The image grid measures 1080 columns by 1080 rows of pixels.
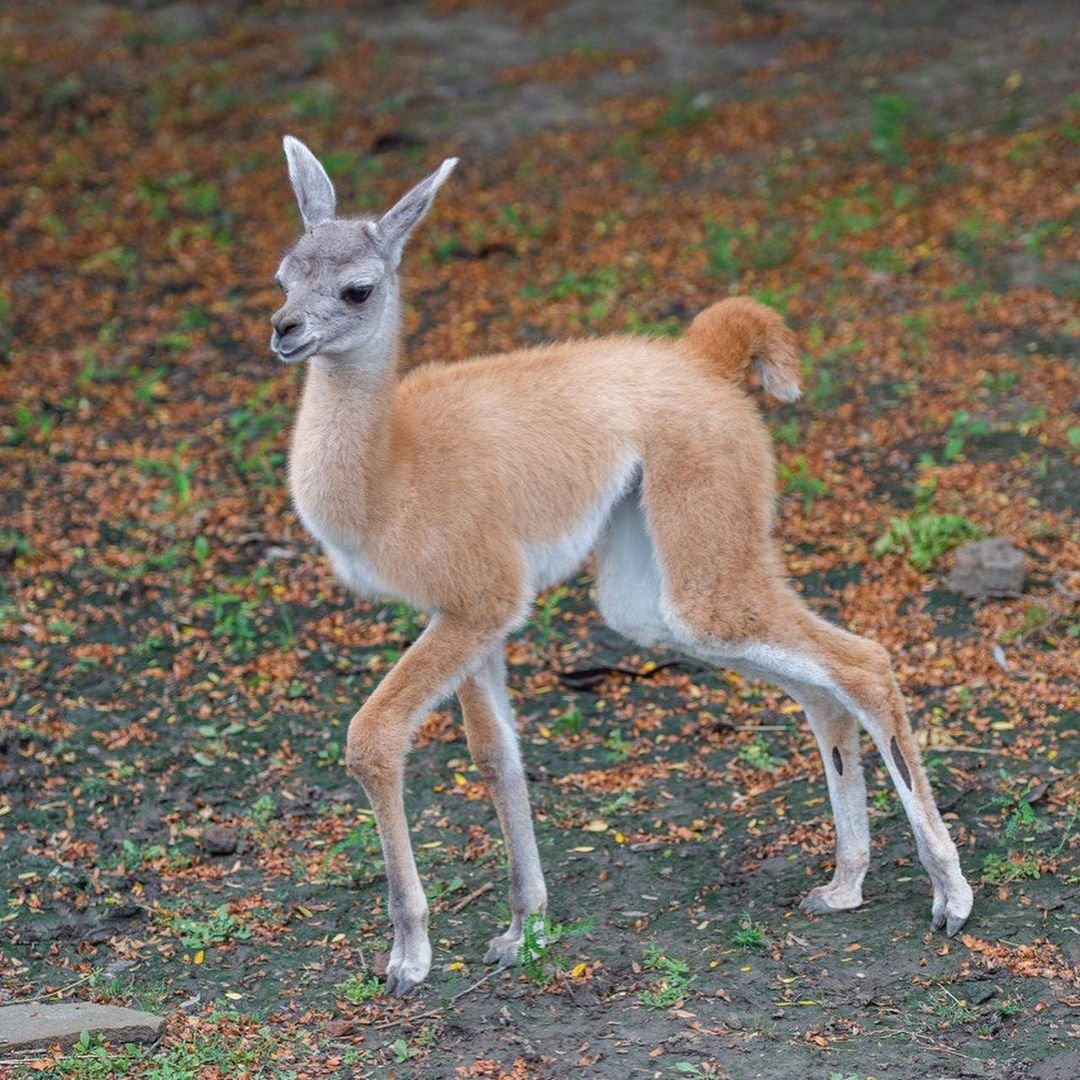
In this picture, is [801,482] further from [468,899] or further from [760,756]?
[468,899]

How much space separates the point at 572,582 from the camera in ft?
26.4

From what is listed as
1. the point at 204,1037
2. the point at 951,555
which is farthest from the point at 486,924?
the point at 951,555

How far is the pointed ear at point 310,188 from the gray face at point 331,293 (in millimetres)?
187

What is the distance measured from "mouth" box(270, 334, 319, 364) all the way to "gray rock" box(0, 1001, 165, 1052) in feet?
6.62

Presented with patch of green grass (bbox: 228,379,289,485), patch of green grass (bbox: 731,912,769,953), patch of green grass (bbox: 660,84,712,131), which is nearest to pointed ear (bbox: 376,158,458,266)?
patch of green grass (bbox: 731,912,769,953)

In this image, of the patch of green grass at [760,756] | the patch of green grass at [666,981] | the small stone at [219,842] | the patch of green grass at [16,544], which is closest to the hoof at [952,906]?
the patch of green grass at [666,981]

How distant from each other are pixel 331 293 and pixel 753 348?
1.53 metres

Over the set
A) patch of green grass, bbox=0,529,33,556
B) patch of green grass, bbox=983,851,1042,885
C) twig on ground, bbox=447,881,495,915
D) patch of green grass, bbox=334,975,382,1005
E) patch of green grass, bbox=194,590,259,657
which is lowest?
twig on ground, bbox=447,881,495,915

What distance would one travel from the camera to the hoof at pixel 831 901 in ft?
18.3

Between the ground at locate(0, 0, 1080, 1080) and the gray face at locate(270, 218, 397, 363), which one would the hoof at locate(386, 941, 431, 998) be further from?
the gray face at locate(270, 218, 397, 363)

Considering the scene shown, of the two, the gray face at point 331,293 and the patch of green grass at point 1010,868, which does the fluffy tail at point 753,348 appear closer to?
the gray face at point 331,293

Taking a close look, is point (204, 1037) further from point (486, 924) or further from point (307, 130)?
point (307, 130)

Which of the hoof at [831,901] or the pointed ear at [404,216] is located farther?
the hoof at [831,901]

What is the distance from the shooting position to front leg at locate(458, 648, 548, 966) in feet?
18.3
